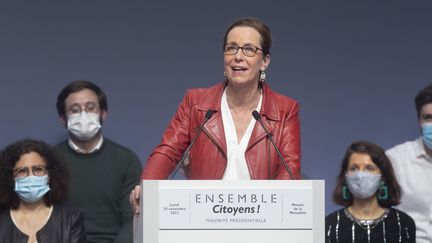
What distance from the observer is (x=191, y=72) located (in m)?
6.02

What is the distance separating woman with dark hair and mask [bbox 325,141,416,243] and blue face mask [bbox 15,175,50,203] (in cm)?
145

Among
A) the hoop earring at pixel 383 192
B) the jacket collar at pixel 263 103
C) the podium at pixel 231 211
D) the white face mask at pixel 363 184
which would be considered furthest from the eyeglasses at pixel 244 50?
the hoop earring at pixel 383 192

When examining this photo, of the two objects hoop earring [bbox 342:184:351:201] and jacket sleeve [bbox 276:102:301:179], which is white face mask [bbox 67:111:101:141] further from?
jacket sleeve [bbox 276:102:301:179]

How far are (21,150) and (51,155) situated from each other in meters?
0.15

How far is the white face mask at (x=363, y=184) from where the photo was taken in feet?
15.9

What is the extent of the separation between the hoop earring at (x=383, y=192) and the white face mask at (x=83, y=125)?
152 cm

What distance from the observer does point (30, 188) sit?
4594mm

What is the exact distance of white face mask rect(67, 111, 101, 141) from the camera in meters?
5.04

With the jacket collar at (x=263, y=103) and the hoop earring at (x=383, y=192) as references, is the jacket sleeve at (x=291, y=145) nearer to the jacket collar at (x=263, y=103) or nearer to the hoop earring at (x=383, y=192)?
the jacket collar at (x=263, y=103)

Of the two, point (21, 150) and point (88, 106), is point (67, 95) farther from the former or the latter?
point (21, 150)

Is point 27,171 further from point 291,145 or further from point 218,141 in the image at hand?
point 291,145

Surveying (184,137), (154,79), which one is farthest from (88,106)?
(184,137)

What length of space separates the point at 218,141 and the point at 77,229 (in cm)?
119

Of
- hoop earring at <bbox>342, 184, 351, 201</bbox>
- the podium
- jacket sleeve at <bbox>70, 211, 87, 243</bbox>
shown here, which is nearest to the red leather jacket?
the podium
